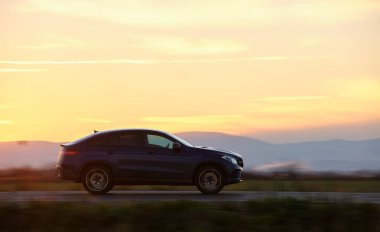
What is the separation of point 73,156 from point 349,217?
895cm

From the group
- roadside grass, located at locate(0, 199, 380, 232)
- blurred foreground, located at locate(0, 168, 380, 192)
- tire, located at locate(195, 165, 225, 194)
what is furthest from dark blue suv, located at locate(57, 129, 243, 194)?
roadside grass, located at locate(0, 199, 380, 232)

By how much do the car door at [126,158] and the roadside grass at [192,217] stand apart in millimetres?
6479

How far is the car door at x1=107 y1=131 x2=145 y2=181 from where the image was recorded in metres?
20.5

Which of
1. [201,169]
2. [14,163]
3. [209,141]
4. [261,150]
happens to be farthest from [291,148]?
[201,169]

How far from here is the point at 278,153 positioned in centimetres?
6356

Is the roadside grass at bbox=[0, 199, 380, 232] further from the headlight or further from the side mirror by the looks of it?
the headlight

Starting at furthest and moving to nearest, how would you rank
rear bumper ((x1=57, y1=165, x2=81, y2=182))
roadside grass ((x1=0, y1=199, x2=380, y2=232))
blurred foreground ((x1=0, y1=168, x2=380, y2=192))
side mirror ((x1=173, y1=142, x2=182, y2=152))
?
blurred foreground ((x1=0, y1=168, x2=380, y2=192)) → side mirror ((x1=173, y1=142, x2=182, y2=152)) → rear bumper ((x1=57, y1=165, x2=81, y2=182)) → roadside grass ((x1=0, y1=199, x2=380, y2=232))

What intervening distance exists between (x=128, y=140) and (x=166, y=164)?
1154mm

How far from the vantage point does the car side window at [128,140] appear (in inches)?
815

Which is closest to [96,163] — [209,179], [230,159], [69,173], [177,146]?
[69,173]

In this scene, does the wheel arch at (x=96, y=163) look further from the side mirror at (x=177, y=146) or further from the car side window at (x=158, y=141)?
the side mirror at (x=177, y=146)

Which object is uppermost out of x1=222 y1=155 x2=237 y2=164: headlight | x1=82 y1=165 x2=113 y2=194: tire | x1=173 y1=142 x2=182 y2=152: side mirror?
x1=173 y1=142 x2=182 y2=152: side mirror

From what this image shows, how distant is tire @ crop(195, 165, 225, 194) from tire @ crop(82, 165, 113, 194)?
2.25m

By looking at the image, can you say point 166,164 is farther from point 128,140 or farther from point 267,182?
point 267,182
